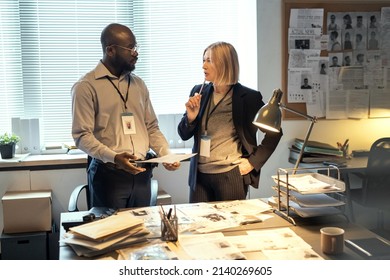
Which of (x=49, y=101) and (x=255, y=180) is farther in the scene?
(x=49, y=101)

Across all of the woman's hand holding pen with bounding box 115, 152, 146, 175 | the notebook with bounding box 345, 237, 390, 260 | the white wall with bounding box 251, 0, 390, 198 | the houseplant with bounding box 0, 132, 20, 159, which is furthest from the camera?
the white wall with bounding box 251, 0, 390, 198

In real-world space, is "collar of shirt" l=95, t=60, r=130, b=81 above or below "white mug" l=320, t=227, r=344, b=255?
above

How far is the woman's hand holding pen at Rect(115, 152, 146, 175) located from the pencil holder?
41cm

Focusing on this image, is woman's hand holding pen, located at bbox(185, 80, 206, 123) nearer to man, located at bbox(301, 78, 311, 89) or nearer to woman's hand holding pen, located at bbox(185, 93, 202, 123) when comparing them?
woman's hand holding pen, located at bbox(185, 93, 202, 123)

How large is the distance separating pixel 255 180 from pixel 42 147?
5.79 feet

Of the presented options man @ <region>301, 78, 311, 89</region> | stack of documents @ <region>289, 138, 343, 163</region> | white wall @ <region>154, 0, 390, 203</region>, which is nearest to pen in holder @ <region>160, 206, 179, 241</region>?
white wall @ <region>154, 0, 390, 203</region>

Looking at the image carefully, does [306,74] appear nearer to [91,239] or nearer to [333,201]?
[333,201]

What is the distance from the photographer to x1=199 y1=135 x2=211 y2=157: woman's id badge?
2.12 m

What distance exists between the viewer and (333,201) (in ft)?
5.92

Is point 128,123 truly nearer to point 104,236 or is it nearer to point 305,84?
point 104,236

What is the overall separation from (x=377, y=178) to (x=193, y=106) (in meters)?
1.45

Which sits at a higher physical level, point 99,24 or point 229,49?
point 99,24
